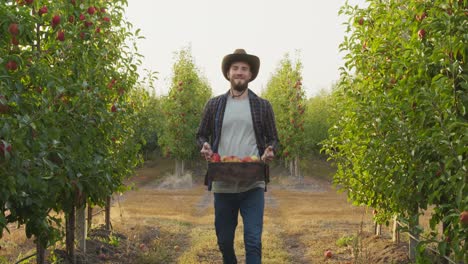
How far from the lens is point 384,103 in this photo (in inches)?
208

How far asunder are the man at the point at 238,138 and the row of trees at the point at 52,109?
1.10 metres

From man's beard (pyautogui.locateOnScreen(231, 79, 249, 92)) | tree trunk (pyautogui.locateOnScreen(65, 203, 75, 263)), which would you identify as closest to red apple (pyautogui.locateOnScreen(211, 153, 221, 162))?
man's beard (pyautogui.locateOnScreen(231, 79, 249, 92))

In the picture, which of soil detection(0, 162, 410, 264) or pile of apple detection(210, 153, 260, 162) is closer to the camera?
pile of apple detection(210, 153, 260, 162)

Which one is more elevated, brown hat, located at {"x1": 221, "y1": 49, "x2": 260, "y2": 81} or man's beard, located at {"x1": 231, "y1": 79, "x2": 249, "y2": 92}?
brown hat, located at {"x1": 221, "y1": 49, "x2": 260, "y2": 81}

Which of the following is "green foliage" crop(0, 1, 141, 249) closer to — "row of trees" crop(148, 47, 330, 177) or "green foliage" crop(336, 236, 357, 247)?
"green foliage" crop(336, 236, 357, 247)

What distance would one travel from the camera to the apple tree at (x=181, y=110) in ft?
89.8

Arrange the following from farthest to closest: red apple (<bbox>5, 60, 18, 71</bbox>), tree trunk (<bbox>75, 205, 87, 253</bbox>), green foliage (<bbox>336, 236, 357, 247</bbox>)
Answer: green foliage (<bbox>336, 236, 357, 247</bbox>) < tree trunk (<bbox>75, 205, 87, 253</bbox>) < red apple (<bbox>5, 60, 18, 71</bbox>)

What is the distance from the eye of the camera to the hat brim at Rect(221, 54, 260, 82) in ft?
17.1

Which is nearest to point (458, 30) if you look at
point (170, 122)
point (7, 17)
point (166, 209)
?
point (7, 17)

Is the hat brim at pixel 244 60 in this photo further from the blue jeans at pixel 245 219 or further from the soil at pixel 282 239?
the soil at pixel 282 239

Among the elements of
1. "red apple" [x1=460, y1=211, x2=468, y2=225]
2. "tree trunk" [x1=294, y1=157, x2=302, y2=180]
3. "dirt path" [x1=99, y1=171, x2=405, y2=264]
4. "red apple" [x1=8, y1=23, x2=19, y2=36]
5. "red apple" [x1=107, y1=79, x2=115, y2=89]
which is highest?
"red apple" [x1=8, y1=23, x2=19, y2=36]

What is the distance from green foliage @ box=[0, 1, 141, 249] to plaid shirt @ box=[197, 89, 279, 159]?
3.49 feet

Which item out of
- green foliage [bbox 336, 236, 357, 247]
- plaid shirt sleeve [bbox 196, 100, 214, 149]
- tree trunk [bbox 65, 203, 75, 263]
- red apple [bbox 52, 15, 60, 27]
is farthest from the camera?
green foliage [bbox 336, 236, 357, 247]

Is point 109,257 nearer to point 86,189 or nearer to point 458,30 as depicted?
point 86,189
